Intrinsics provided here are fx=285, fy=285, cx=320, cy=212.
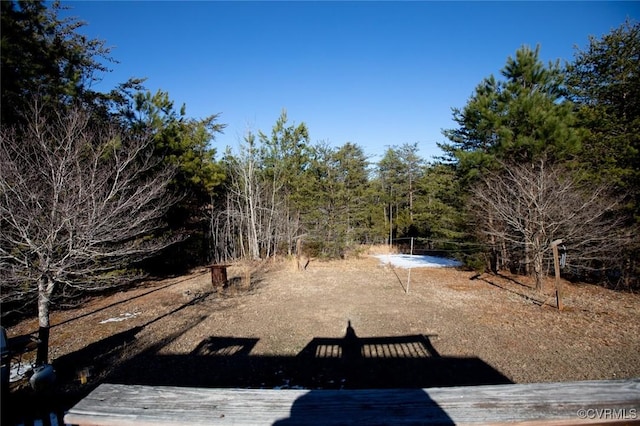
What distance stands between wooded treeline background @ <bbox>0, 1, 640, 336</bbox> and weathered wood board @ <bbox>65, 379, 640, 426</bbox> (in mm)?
4625

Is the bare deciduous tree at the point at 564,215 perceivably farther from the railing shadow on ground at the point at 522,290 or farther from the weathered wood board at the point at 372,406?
the weathered wood board at the point at 372,406

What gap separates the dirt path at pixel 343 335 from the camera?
4164mm

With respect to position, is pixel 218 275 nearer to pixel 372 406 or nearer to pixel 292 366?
pixel 292 366

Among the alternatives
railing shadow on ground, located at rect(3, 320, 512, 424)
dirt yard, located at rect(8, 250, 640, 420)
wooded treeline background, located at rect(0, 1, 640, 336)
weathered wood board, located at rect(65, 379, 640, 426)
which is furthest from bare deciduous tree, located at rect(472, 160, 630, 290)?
weathered wood board, located at rect(65, 379, 640, 426)

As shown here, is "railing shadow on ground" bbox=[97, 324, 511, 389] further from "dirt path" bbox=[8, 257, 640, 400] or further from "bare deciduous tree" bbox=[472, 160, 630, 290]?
"bare deciduous tree" bbox=[472, 160, 630, 290]

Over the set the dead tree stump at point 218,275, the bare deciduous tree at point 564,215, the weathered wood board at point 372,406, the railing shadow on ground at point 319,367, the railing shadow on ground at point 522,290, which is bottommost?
the railing shadow on ground at point 319,367

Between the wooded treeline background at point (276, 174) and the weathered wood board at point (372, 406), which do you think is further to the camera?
the wooded treeline background at point (276, 174)

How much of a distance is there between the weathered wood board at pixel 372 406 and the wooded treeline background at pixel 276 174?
463cm

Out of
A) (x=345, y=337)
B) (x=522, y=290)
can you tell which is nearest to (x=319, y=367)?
(x=345, y=337)

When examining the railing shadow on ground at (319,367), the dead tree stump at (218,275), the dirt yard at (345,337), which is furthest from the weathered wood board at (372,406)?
the dead tree stump at (218,275)

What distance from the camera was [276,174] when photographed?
16.1 metres

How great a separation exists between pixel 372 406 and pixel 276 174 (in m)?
15.6

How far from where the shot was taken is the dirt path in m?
4.16

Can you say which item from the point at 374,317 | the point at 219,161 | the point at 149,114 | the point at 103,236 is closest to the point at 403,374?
the point at 374,317
